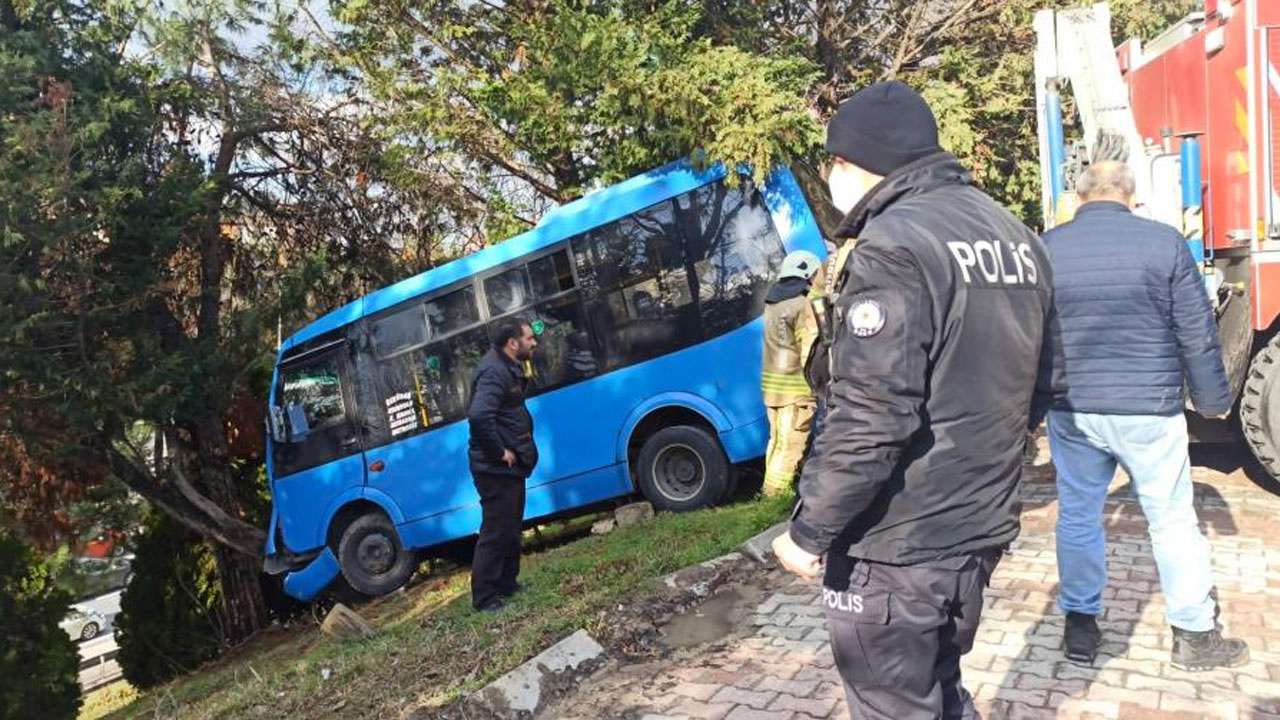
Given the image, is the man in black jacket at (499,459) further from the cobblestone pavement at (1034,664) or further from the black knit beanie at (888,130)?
the black knit beanie at (888,130)

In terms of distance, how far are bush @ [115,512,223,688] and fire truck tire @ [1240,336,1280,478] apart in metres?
12.4

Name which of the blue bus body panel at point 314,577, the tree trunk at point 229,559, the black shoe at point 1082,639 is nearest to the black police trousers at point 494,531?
the black shoe at point 1082,639

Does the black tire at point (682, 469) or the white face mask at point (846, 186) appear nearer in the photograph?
the white face mask at point (846, 186)

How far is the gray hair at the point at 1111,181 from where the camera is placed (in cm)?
371

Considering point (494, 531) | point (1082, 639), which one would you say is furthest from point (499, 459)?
point (1082, 639)

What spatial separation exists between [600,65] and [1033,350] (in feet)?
22.8

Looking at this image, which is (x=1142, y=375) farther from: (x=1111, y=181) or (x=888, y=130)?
(x=888, y=130)

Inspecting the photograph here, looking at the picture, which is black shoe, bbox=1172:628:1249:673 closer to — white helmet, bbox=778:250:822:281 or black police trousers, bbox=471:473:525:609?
black police trousers, bbox=471:473:525:609

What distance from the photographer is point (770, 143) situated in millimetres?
8023

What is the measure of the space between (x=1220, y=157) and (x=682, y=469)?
4.73 m

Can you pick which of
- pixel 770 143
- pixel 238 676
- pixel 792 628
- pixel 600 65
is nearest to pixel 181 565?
pixel 238 676

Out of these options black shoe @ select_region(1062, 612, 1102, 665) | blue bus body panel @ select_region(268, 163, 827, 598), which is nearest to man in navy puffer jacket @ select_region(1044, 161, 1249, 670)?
black shoe @ select_region(1062, 612, 1102, 665)

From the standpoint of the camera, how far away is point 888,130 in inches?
87.6

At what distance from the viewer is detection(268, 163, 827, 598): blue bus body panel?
26.7ft
